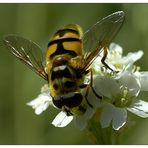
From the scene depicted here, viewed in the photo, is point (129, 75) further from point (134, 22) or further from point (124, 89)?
point (134, 22)

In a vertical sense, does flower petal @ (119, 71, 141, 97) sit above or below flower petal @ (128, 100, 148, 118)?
above

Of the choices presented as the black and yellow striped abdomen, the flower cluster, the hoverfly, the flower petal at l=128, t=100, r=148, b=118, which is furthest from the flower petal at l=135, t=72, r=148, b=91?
the black and yellow striped abdomen

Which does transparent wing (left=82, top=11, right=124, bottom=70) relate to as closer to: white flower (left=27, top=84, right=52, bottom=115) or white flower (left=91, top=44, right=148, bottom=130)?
white flower (left=91, top=44, right=148, bottom=130)

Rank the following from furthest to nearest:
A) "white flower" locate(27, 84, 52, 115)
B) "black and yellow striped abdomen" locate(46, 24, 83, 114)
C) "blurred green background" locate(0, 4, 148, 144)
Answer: "blurred green background" locate(0, 4, 148, 144) → "white flower" locate(27, 84, 52, 115) → "black and yellow striped abdomen" locate(46, 24, 83, 114)

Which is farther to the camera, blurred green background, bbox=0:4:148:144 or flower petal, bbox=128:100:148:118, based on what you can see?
blurred green background, bbox=0:4:148:144

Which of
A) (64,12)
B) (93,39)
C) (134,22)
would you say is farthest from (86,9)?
(93,39)

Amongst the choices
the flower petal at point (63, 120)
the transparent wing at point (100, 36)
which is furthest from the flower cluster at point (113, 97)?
the transparent wing at point (100, 36)

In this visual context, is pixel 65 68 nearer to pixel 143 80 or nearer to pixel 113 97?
pixel 113 97

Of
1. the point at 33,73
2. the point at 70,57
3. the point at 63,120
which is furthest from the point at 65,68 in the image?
the point at 33,73
